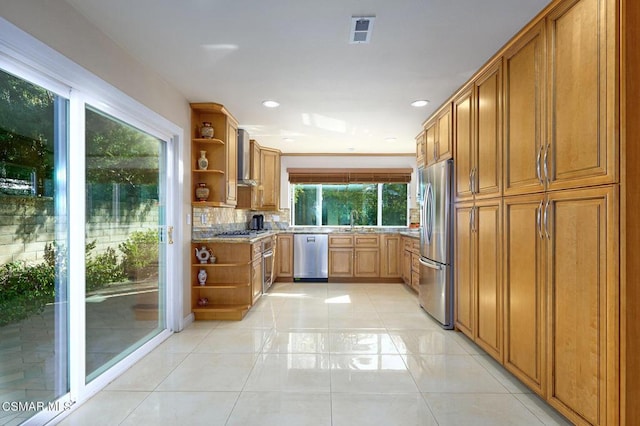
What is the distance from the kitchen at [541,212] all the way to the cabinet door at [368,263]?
275 cm

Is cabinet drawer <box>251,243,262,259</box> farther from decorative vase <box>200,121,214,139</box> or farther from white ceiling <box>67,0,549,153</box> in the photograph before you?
white ceiling <box>67,0,549,153</box>

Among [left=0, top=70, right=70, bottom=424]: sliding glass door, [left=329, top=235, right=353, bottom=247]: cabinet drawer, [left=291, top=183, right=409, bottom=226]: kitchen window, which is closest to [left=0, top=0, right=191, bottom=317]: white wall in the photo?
[left=0, top=70, right=70, bottom=424]: sliding glass door

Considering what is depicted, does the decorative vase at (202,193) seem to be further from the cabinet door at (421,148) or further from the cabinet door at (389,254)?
the cabinet door at (389,254)

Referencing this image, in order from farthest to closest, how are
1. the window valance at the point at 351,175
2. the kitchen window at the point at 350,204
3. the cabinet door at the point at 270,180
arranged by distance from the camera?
the kitchen window at the point at 350,204
the window valance at the point at 351,175
the cabinet door at the point at 270,180

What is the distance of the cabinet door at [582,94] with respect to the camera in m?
1.66

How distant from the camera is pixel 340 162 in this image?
698 centimetres

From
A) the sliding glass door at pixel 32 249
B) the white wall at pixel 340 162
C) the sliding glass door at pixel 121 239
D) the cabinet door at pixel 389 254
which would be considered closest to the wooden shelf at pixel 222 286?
the sliding glass door at pixel 121 239

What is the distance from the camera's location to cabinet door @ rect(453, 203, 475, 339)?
3.24m

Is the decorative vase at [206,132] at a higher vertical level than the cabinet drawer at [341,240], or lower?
higher

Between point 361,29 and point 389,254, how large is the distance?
A: 14.7ft

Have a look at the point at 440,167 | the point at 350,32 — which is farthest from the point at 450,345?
the point at 350,32

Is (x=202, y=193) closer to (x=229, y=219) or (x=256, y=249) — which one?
(x=256, y=249)

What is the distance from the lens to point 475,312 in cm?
315

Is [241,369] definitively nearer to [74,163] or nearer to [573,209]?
[74,163]
